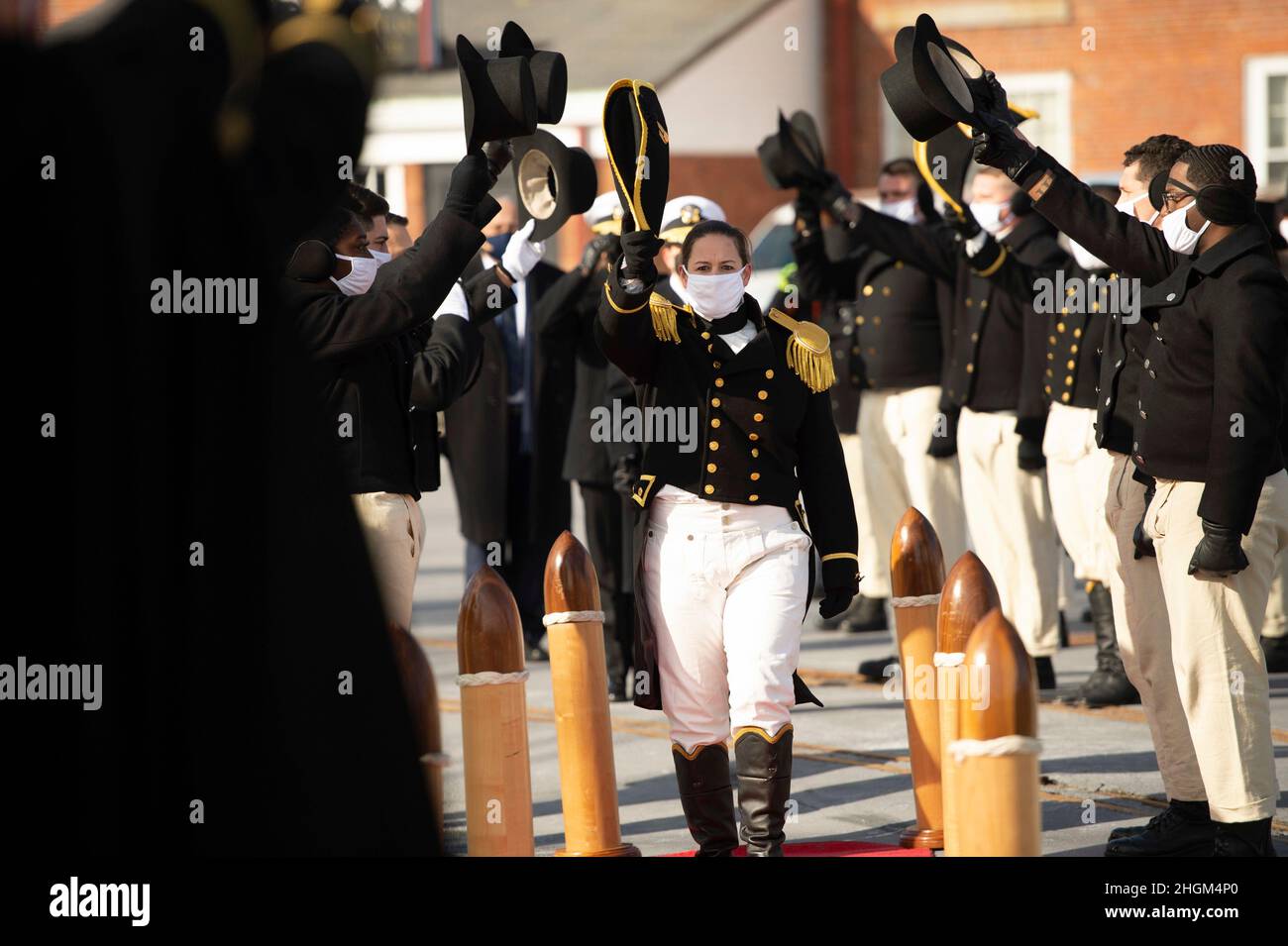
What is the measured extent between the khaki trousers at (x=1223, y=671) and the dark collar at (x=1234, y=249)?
0.64 meters

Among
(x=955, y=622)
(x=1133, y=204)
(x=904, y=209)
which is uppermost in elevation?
(x=904, y=209)

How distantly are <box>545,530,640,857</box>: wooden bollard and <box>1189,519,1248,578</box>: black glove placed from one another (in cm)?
172

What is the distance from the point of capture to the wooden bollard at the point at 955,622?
4402 mm

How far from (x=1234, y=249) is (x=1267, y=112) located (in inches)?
737

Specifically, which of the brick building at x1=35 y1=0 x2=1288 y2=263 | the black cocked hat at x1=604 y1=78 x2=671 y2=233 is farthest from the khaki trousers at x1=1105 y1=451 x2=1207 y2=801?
the brick building at x1=35 y1=0 x2=1288 y2=263

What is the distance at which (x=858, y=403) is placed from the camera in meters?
10.3

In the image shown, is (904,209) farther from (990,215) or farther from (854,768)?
(854,768)

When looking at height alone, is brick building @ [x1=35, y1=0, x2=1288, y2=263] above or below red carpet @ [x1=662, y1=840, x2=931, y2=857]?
above

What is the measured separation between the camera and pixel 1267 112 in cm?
2228

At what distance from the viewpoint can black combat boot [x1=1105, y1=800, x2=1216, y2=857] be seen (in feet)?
17.0

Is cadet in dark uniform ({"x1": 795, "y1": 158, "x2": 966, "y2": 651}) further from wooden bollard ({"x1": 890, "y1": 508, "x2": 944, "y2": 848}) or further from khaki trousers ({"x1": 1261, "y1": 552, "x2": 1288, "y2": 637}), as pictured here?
wooden bollard ({"x1": 890, "y1": 508, "x2": 944, "y2": 848})

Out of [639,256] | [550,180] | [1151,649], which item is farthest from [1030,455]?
[639,256]

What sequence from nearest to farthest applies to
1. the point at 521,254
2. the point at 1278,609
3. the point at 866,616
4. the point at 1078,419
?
the point at 521,254, the point at 1078,419, the point at 1278,609, the point at 866,616
